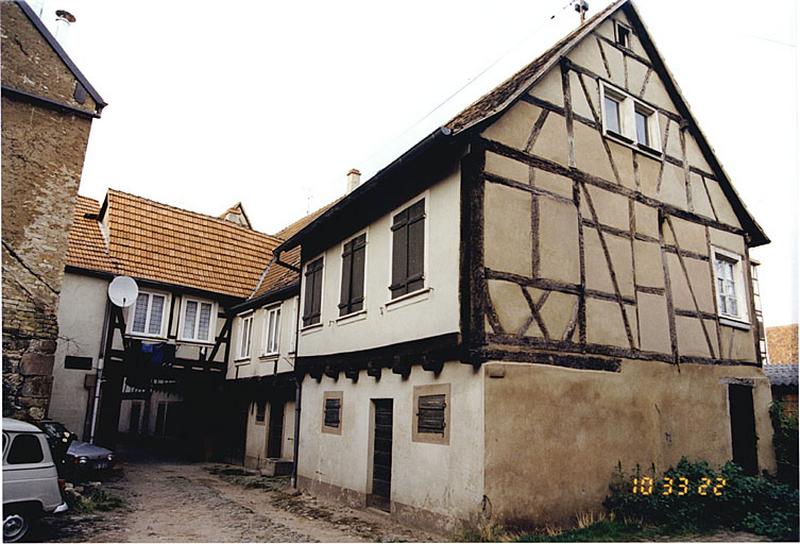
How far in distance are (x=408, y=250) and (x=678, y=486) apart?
5.77 meters

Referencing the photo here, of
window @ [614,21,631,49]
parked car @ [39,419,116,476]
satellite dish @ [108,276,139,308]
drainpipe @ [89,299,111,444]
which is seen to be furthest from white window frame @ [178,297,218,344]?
window @ [614,21,631,49]

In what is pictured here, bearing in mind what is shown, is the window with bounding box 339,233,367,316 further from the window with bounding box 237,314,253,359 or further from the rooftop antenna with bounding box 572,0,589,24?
the window with bounding box 237,314,253,359

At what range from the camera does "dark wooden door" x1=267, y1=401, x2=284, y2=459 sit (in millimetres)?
16578

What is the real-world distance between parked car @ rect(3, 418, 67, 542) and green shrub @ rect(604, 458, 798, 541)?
798 cm

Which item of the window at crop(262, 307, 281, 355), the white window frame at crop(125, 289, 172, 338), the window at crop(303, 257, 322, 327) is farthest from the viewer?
the white window frame at crop(125, 289, 172, 338)

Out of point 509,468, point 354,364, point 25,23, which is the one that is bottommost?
point 509,468

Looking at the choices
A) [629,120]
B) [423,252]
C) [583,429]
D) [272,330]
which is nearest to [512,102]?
[423,252]

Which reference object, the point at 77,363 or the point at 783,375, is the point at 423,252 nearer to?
the point at 783,375

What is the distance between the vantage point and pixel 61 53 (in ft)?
39.3

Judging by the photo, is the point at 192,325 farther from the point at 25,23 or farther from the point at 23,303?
the point at 25,23

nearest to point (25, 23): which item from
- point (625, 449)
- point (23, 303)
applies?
point (23, 303)

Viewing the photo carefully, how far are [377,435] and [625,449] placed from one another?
4254 millimetres

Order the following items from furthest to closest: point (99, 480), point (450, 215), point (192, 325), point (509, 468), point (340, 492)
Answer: point (192, 325), point (99, 480), point (340, 492), point (450, 215), point (509, 468)

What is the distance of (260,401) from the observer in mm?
17625
